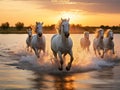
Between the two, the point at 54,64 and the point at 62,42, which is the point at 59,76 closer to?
the point at 62,42

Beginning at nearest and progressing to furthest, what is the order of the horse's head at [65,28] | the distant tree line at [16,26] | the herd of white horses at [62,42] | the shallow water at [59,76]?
the shallow water at [59,76] < the horse's head at [65,28] < the herd of white horses at [62,42] < the distant tree line at [16,26]

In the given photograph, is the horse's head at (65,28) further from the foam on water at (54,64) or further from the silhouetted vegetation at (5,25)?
the silhouetted vegetation at (5,25)

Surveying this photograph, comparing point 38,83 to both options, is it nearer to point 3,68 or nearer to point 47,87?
point 47,87

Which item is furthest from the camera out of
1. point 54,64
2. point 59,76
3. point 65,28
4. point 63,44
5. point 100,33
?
point 100,33

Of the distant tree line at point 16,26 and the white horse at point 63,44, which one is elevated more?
the white horse at point 63,44

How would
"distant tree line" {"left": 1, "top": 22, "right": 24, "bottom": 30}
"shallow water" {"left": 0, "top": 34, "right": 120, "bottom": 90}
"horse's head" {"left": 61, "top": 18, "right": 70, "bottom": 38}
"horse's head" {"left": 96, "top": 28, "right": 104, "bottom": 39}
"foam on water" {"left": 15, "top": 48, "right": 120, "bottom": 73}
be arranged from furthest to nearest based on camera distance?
1. "distant tree line" {"left": 1, "top": 22, "right": 24, "bottom": 30}
2. "horse's head" {"left": 96, "top": 28, "right": 104, "bottom": 39}
3. "foam on water" {"left": 15, "top": 48, "right": 120, "bottom": 73}
4. "horse's head" {"left": 61, "top": 18, "right": 70, "bottom": 38}
5. "shallow water" {"left": 0, "top": 34, "right": 120, "bottom": 90}

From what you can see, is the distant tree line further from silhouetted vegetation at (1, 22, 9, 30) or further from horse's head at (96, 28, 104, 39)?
horse's head at (96, 28, 104, 39)

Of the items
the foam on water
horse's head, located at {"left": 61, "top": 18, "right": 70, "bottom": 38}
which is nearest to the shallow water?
the foam on water

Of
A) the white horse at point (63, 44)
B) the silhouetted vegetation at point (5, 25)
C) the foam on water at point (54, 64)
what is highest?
the white horse at point (63, 44)

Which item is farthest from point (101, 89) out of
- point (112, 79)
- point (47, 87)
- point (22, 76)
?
point (22, 76)

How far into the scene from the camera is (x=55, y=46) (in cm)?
2061

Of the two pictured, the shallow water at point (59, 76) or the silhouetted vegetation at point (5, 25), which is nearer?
the shallow water at point (59, 76)

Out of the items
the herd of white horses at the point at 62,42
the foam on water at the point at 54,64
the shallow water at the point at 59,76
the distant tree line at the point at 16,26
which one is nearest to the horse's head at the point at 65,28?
the herd of white horses at the point at 62,42

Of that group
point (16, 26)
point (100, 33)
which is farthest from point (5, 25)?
point (100, 33)
